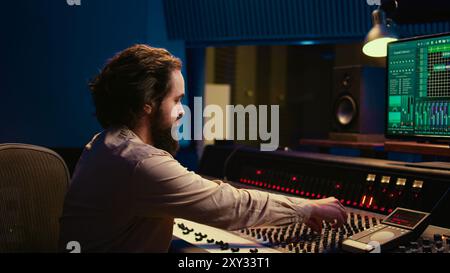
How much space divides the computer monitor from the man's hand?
0.55 meters

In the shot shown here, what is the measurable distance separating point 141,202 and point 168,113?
12.4 inches

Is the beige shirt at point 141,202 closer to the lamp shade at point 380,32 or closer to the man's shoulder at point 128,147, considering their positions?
the man's shoulder at point 128,147

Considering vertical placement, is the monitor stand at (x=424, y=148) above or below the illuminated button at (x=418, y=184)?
above

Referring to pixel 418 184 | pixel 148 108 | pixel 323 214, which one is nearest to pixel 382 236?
pixel 323 214

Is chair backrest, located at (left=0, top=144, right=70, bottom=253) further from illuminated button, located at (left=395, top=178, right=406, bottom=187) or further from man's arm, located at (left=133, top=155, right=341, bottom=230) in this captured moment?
illuminated button, located at (left=395, top=178, right=406, bottom=187)

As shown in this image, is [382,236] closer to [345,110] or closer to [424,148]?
[424,148]

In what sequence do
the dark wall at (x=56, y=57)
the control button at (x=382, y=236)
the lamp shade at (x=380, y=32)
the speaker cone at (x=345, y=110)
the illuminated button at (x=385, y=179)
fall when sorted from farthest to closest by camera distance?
the dark wall at (x=56, y=57) < the speaker cone at (x=345, y=110) < the lamp shade at (x=380, y=32) < the illuminated button at (x=385, y=179) < the control button at (x=382, y=236)

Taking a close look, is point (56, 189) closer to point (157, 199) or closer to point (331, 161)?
point (157, 199)

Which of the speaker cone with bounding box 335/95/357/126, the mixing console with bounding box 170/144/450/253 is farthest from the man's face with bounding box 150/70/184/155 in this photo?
the speaker cone with bounding box 335/95/357/126

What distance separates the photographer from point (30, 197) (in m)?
1.48

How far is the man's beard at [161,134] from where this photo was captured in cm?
141

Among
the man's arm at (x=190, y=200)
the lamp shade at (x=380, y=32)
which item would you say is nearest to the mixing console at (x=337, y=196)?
the man's arm at (x=190, y=200)

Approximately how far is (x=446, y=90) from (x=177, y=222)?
1027mm

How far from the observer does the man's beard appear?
1408 mm
